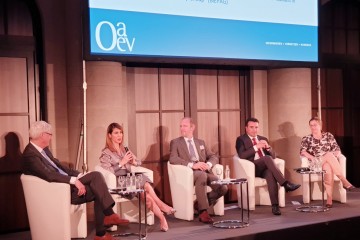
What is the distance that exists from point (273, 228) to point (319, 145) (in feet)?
5.69

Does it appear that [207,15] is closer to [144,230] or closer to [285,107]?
[285,107]

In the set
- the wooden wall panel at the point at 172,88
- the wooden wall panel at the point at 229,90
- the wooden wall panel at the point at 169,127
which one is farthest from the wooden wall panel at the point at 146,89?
the wooden wall panel at the point at 229,90

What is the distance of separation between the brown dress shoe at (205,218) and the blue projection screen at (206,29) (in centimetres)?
184

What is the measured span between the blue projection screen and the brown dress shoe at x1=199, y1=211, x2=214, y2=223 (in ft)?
6.05

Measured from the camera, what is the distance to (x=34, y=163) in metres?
4.54

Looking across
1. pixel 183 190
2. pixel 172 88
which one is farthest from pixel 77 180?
pixel 172 88

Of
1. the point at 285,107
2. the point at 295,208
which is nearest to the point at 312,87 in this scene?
the point at 285,107

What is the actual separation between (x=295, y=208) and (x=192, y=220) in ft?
4.50

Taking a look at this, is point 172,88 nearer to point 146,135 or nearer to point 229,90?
point 146,135

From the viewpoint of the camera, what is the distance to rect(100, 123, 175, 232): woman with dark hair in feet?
16.9

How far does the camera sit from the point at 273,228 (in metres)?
5.06

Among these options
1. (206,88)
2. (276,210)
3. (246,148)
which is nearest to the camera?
(276,210)

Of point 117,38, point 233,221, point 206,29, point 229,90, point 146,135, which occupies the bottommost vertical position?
point 233,221

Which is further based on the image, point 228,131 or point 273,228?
point 228,131
